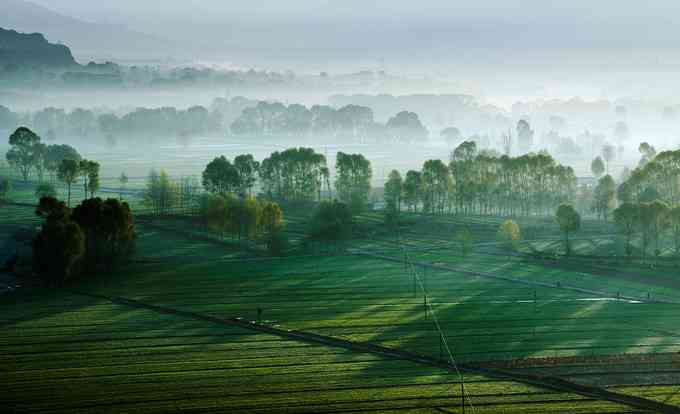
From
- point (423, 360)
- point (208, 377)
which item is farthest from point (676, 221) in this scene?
point (208, 377)

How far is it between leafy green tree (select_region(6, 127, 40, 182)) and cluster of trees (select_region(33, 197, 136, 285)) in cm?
4925

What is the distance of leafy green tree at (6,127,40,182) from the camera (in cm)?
11063

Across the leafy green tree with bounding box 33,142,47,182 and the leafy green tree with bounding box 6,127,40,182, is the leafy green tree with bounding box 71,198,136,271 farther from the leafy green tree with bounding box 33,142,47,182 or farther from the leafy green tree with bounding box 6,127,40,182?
the leafy green tree with bounding box 33,142,47,182

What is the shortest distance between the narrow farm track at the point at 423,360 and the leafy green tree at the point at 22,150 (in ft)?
215

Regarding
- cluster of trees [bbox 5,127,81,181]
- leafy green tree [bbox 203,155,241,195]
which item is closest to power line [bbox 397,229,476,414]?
leafy green tree [bbox 203,155,241,195]

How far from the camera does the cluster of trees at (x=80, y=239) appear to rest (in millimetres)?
58344

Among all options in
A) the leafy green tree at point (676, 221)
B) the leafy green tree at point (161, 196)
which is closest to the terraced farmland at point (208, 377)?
the leafy green tree at point (676, 221)

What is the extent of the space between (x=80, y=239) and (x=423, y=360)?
1292 inches

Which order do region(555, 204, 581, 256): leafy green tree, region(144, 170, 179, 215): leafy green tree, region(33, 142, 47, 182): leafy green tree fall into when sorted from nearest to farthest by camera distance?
region(555, 204, 581, 256): leafy green tree
region(144, 170, 179, 215): leafy green tree
region(33, 142, 47, 182): leafy green tree

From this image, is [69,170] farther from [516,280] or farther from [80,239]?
[516,280]

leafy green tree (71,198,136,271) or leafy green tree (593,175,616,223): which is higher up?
leafy green tree (593,175,616,223)

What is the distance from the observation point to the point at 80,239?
6041cm

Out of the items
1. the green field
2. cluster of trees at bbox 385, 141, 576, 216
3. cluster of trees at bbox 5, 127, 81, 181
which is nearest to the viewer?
the green field

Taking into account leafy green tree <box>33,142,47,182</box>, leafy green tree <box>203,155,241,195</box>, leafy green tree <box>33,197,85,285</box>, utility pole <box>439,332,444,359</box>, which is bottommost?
utility pole <box>439,332,444,359</box>
